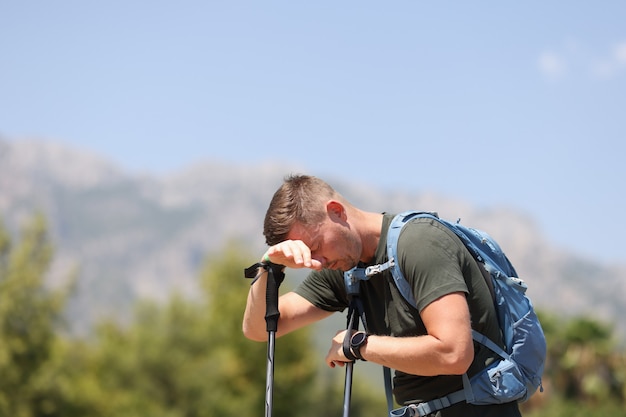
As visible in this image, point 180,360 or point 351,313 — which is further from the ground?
point 351,313

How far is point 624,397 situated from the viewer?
1395 inches

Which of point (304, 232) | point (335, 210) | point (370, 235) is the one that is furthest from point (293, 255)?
point (370, 235)

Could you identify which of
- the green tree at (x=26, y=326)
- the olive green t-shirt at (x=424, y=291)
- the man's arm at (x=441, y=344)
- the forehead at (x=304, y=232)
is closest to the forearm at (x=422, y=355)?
the man's arm at (x=441, y=344)

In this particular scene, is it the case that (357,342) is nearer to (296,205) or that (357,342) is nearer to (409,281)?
(409,281)

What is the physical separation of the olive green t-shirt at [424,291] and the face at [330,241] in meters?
0.12

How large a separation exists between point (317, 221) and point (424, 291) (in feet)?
1.70

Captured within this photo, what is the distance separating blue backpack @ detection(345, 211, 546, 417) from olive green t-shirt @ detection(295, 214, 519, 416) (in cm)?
4

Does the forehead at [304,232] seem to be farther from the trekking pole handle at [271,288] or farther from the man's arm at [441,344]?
the man's arm at [441,344]

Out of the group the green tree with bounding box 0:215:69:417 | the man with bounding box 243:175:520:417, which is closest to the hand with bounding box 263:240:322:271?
the man with bounding box 243:175:520:417

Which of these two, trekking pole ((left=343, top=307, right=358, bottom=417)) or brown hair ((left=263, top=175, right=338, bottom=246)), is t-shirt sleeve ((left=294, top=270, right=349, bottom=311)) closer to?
trekking pole ((left=343, top=307, right=358, bottom=417))

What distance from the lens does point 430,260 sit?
10.3ft

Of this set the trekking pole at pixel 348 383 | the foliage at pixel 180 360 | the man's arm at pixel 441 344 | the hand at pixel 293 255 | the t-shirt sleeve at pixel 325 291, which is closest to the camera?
the man's arm at pixel 441 344

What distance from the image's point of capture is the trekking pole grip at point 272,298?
372 cm

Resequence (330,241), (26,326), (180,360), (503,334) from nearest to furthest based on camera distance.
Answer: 1. (330,241)
2. (503,334)
3. (26,326)
4. (180,360)
